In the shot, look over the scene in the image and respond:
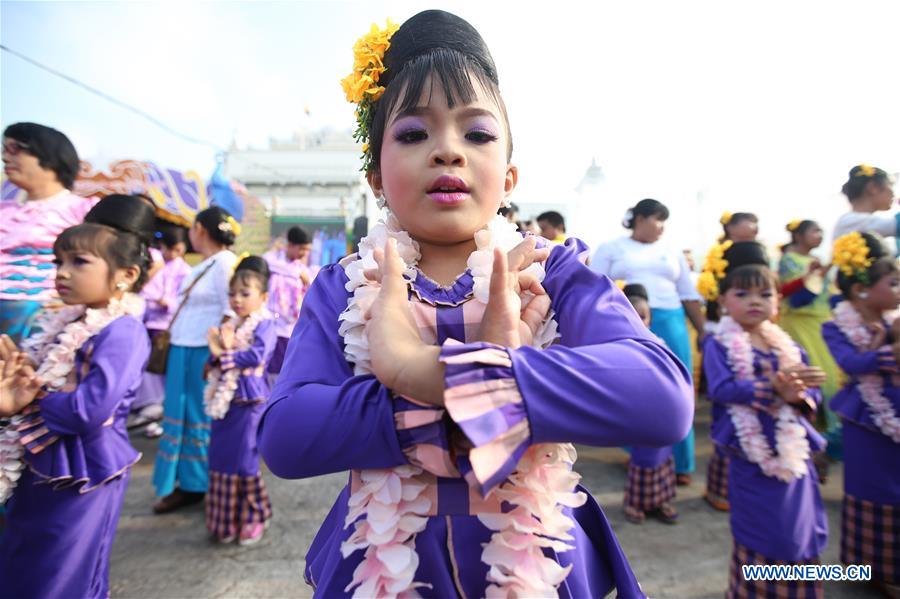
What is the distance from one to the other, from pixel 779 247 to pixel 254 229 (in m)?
14.5

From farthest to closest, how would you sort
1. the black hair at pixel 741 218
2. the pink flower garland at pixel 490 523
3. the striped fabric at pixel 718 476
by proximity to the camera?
the black hair at pixel 741 218 → the striped fabric at pixel 718 476 → the pink flower garland at pixel 490 523

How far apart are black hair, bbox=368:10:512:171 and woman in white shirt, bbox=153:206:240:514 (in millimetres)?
3074

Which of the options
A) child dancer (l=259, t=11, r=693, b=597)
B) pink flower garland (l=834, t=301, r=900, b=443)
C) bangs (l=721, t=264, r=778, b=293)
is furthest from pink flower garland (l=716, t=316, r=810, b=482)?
child dancer (l=259, t=11, r=693, b=597)

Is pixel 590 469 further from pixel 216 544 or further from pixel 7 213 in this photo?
pixel 7 213

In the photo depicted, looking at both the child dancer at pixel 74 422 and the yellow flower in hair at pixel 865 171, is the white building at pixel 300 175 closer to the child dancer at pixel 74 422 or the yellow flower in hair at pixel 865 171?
the yellow flower in hair at pixel 865 171

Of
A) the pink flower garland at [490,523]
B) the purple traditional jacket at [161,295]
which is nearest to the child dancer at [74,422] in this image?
the pink flower garland at [490,523]

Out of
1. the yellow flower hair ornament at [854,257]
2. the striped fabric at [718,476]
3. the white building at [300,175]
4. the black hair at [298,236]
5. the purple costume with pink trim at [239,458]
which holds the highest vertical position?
the white building at [300,175]

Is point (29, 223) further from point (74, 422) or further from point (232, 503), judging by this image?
point (232, 503)

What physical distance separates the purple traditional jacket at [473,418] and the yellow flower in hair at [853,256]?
2917mm

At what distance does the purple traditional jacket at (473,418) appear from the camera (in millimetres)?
744

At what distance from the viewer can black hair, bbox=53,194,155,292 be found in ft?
6.87

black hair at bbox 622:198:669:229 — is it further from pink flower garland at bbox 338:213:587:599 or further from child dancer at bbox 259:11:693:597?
pink flower garland at bbox 338:213:587:599

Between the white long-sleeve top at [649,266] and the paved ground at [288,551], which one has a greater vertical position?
the white long-sleeve top at [649,266]

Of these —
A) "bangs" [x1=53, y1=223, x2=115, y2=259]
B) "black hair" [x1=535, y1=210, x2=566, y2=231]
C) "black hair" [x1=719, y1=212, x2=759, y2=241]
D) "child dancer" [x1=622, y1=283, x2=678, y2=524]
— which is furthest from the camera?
"black hair" [x1=535, y1=210, x2=566, y2=231]
